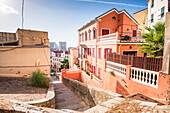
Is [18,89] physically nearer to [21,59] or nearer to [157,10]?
[21,59]

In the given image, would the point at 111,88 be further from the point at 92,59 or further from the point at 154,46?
the point at 92,59

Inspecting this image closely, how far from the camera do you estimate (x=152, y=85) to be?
4.56 meters

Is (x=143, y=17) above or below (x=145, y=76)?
above

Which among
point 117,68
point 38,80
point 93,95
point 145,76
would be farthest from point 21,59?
point 145,76

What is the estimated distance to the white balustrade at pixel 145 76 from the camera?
453 cm

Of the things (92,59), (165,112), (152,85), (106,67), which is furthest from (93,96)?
(92,59)

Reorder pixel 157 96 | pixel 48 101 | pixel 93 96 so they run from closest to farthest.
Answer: pixel 157 96, pixel 48 101, pixel 93 96

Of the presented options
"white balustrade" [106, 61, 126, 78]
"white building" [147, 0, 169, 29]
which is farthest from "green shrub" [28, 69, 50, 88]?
"white building" [147, 0, 169, 29]

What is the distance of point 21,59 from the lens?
34.1 feet

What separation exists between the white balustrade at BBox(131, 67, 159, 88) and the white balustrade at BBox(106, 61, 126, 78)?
726mm

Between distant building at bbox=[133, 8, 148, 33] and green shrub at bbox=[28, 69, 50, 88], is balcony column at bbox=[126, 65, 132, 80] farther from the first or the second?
distant building at bbox=[133, 8, 148, 33]

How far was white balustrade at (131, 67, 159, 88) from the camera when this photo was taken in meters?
4.53

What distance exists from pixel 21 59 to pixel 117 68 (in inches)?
410

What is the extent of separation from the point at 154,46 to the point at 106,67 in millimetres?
4204
